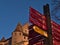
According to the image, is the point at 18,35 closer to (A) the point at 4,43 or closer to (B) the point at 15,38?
(B) the point at 15,38

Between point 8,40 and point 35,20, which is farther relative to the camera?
point 8,40

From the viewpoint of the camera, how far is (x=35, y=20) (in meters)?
8.23

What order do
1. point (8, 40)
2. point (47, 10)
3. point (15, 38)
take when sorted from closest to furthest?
1. point (47, 10)
2. point (15, 38)
3. point (8, 40)

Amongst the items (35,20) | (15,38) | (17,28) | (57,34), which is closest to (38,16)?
(35,20)

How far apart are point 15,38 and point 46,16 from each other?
272 feet

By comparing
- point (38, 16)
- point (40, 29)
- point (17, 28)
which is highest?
point (17, 28)

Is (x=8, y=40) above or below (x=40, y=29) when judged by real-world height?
above

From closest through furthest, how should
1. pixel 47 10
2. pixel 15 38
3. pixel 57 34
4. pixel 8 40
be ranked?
1. pixel 47 10
2. pixel 57 34
3. pixel 15 38
4. pixel 8 40

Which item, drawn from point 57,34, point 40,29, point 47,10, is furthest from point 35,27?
point 57,34

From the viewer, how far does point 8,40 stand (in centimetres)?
9606

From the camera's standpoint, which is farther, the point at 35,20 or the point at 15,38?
the point at 15,38

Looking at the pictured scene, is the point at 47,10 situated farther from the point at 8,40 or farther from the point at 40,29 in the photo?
the point at 8,40

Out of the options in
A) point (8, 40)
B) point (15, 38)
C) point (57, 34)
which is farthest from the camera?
point (8, 40)

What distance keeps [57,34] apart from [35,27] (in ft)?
5.55
